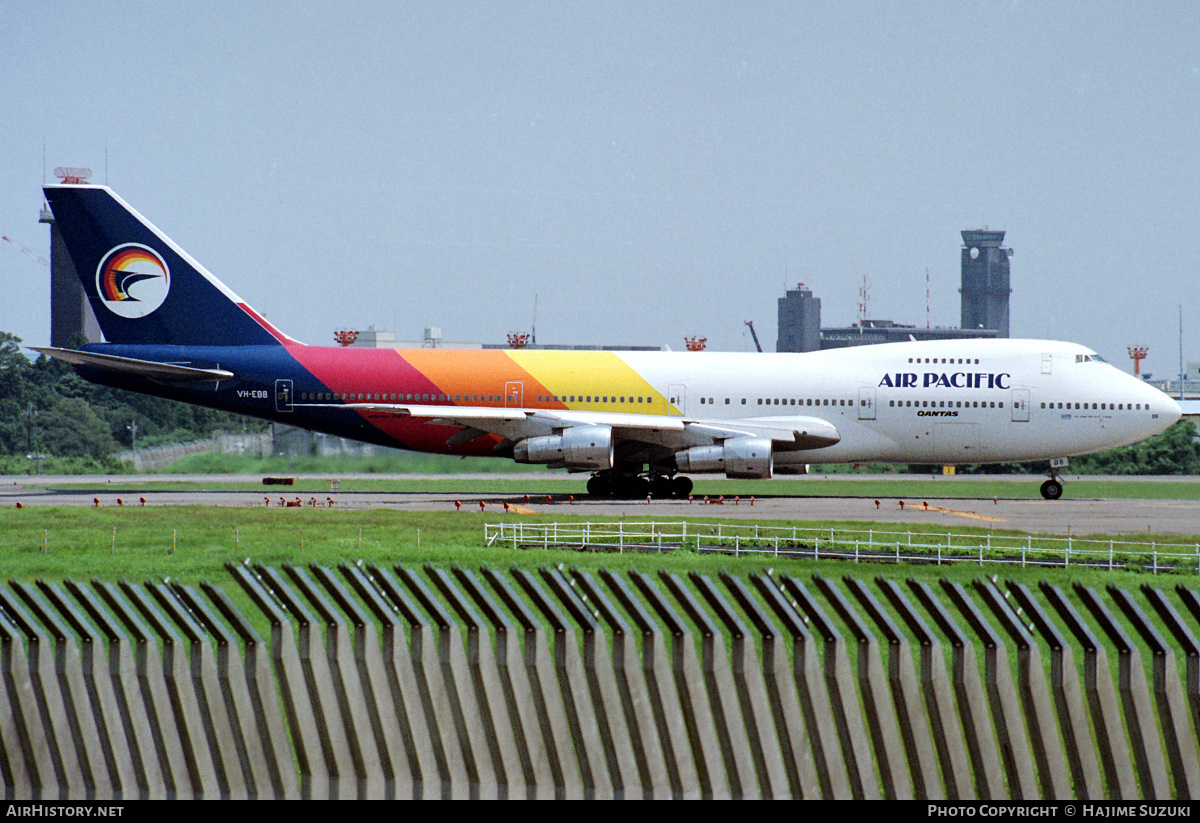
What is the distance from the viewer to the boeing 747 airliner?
41250mm

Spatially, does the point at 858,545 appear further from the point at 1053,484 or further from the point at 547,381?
Result: the point at 1053,484

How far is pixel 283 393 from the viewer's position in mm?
41406

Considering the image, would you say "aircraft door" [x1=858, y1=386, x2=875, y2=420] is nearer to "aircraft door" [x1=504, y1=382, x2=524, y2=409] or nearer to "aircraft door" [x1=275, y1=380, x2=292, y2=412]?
"aircraft door" [x1=504, y1=382, x2=524, y2=409]

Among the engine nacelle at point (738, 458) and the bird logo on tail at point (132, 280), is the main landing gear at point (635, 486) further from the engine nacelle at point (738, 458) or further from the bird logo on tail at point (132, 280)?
the bird logo on tail at point (132, 280)

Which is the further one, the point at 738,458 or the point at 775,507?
the point at 738,458

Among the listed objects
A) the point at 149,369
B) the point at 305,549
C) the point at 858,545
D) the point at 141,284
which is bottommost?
the point at 858,545

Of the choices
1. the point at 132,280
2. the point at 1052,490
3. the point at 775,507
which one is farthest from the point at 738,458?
the point at 132,280

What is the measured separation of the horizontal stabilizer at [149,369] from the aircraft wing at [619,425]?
453cm

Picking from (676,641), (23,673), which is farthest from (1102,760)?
(23,673)

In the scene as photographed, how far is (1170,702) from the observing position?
808cm

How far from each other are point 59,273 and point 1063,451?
442ft

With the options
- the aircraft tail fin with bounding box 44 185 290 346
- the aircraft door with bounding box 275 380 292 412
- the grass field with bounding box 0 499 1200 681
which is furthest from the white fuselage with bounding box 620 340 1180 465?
the aircraft tail fin with bounding box 44 185 290 346

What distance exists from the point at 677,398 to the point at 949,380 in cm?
922
